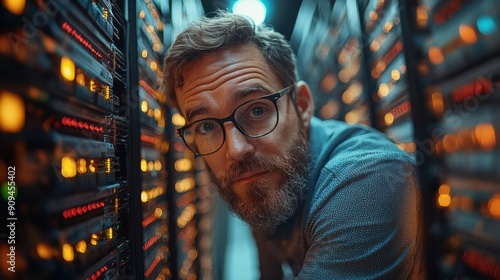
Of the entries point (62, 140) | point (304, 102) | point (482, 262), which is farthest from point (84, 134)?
point (482, 262)

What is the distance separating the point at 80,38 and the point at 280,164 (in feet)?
2.08

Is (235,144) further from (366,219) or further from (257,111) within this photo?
(366,219)

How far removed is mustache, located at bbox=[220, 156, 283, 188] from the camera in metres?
1.05

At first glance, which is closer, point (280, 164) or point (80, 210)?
point (80, 210)

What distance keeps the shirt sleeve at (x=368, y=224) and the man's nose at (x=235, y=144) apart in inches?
10.4

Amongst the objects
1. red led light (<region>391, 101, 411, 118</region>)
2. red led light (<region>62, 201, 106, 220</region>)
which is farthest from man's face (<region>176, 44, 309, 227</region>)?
red led light (<region>391, 101, 411, 118</region>)

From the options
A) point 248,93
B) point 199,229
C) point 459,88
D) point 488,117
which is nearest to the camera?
point 488,117

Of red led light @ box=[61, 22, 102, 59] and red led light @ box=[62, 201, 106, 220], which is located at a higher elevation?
red led light @ box=[61, 22, 102, 59]

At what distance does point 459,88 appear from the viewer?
954mm

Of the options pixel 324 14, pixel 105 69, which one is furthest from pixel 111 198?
pixel 324 14

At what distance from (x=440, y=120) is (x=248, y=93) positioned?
0.54 m

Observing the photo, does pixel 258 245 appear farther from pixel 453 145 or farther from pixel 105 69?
pixel 105 69

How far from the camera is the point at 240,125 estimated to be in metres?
1.03

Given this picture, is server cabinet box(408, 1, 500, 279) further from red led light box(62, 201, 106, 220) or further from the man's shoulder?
red led light box(62, 201, 106, 220)
